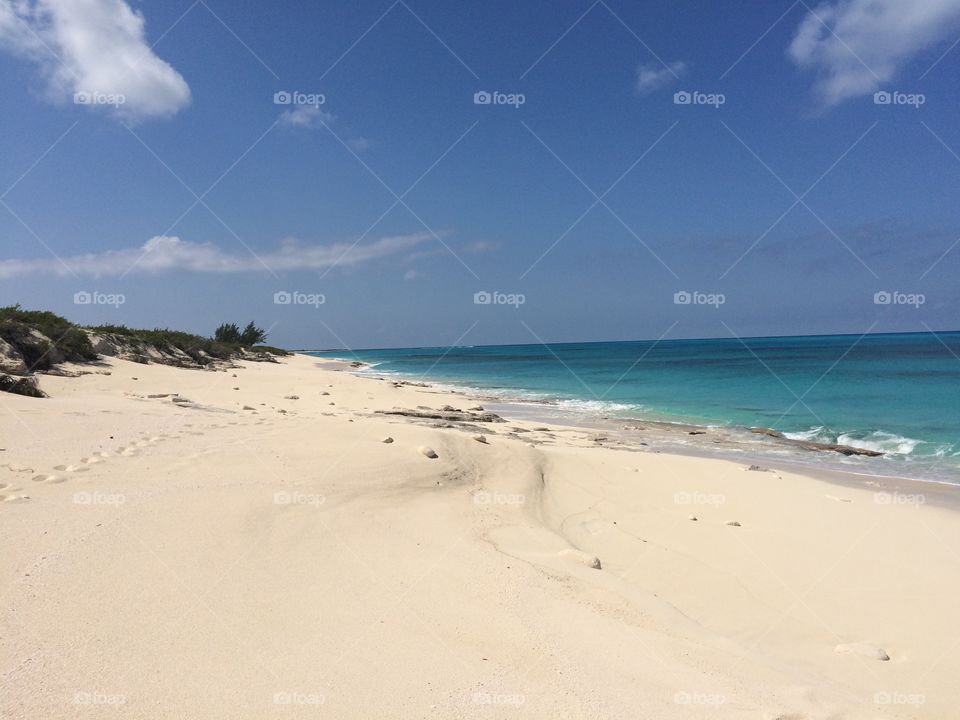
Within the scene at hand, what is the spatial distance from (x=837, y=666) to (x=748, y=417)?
17.2 m

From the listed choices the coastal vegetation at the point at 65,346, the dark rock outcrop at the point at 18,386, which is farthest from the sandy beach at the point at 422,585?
the coastal vegetation at the point at 65,346

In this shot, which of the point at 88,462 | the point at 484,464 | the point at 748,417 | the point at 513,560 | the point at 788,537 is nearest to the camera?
the point at 513,560

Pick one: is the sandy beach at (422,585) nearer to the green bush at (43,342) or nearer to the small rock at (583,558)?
the small rock at (583,558)

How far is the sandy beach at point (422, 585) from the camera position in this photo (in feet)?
8.52

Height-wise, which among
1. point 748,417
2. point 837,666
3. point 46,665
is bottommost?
point 837,666

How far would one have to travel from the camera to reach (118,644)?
2.62 metres

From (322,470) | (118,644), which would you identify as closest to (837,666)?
(118,644)

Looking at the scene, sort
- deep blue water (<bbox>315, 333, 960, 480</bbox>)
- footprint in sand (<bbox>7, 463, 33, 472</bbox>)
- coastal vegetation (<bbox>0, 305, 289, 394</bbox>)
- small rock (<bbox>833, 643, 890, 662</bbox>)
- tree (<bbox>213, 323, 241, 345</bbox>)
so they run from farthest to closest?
tree (<bbox>213, 323, 241, 345</bbox>) → deep blue water (<bbox>315, 333, 960, 480</bbox>) → coastal vegetation (<bbox>0, 305, 289, 394</bbox>) → footprint in sand (<bbox>7, 463, 33, 472</bbox>) → small rock (<bbox>833, 643, 890, 662</bbox>)

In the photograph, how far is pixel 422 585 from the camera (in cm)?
385

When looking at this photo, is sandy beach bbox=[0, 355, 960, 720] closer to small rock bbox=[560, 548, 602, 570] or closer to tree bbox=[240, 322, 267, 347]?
small rock bbox=[560, 548, 602, 570]

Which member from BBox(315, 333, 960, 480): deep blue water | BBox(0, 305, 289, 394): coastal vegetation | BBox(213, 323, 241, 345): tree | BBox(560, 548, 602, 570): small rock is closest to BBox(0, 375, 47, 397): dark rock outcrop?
BBox(0, 305, 289, 394): coastal vegetation

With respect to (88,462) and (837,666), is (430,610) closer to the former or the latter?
(837,666)

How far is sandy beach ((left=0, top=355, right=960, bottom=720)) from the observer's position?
260 cm

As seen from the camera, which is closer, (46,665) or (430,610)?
(46,665)
